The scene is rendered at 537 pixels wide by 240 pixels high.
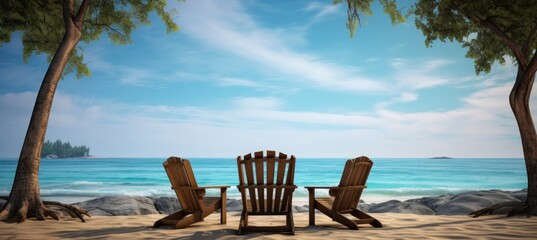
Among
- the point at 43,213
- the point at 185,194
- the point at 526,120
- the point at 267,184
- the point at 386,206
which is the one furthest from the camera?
the point at 386,206

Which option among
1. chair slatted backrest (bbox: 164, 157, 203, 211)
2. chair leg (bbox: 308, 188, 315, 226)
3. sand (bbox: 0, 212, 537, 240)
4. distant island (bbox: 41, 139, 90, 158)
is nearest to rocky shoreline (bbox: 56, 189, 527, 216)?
sand (bbox: 0, 212, 537, 240)

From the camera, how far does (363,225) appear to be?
752 cm

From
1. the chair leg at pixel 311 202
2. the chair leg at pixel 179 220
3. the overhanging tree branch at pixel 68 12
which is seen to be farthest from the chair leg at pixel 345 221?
the overhanging tree branch at pixel 68 12

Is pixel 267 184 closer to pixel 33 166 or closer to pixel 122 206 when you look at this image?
pixel 33 166

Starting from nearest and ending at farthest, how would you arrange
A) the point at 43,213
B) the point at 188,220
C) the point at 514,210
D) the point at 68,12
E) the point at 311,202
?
the point at 188,220, the point at 311,202, the point at 43,213, the point at 514,210, the point at 68,12

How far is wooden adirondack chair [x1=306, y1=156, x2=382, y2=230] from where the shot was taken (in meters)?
6.67

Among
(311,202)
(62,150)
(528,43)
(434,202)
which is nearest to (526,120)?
(528,43)

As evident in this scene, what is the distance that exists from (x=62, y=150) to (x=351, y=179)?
117 m

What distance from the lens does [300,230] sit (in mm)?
6758

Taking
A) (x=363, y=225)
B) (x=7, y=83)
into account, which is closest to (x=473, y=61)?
(x=363, y=225)

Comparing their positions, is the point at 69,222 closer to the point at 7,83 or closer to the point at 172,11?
the point at 172,11

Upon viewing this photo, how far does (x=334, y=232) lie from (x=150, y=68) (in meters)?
66.9

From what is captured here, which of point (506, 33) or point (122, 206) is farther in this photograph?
point (122, 206)

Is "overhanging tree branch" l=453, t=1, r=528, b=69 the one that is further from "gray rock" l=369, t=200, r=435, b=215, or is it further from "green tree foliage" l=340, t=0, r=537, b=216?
"gray rock" l=369, t=200, r=435, b=215
